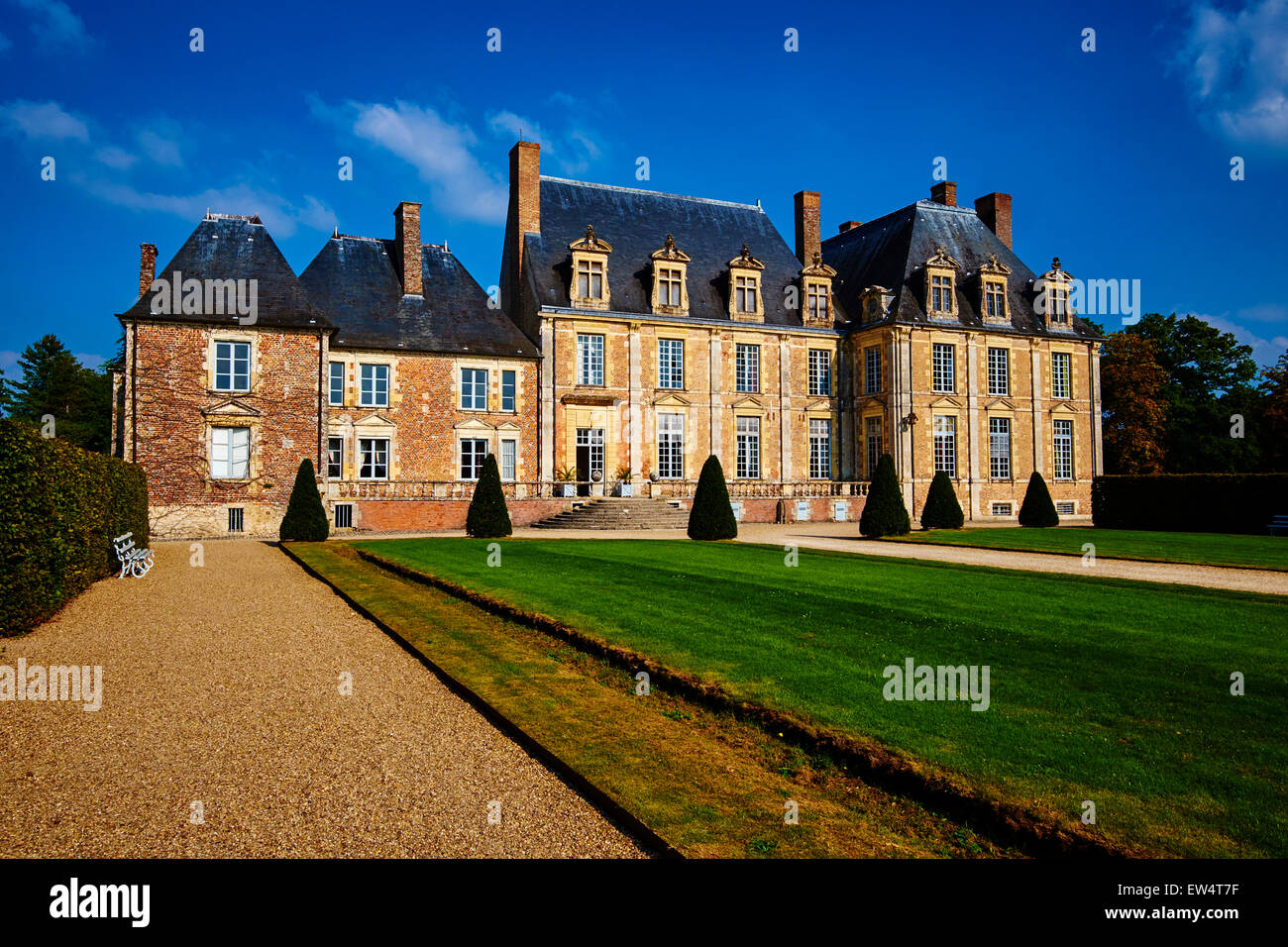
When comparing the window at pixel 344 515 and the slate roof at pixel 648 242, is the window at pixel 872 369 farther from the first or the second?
the window at pixel 344 515

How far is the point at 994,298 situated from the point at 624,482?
17.6 m

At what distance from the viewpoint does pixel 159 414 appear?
80.8ft

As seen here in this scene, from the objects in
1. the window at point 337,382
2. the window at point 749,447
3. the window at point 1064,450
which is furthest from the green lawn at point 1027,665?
the window at point 1064,450

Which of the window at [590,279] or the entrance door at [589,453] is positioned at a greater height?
the window at [590,279]

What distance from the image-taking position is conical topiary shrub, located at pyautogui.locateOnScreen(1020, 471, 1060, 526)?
83.3 ft

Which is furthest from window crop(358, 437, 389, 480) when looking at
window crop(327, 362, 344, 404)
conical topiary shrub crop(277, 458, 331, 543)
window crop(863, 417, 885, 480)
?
window crop(863, 417, 885, 480)

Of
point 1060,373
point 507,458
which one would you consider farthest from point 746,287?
point 1060,373

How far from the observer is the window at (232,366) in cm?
2527

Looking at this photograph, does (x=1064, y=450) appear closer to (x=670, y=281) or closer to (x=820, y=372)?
(x=820, y=372)

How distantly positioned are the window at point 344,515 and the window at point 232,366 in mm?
4406

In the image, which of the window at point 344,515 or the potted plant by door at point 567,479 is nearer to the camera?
the window at point 344,515

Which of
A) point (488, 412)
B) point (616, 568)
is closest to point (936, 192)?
point (488, 412)

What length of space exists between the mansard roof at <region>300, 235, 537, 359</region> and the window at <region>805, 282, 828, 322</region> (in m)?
11.6

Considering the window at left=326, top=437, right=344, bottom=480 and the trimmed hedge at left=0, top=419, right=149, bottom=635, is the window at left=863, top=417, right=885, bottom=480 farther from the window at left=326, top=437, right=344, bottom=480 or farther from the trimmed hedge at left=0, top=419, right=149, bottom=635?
the trimmed hedge at left=0, top=419, right=149, bottom=635
